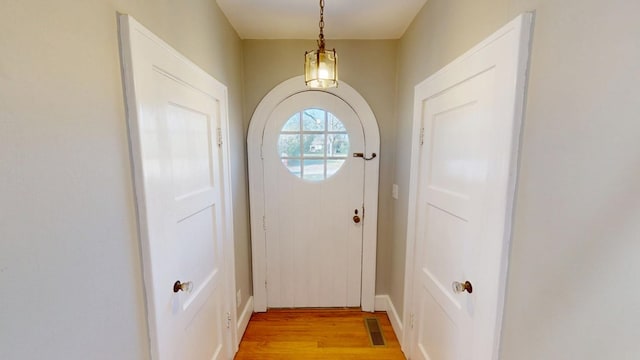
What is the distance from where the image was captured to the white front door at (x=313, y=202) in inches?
86.1

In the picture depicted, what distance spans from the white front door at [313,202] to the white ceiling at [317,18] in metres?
0.48

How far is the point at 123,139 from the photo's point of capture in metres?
0.85

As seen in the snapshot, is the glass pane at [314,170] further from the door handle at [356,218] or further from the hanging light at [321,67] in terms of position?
the hanging light at [321,67]

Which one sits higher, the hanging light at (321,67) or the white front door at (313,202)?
the hanging light at (321,67)

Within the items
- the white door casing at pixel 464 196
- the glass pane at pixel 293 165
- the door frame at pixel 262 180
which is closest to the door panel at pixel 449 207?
the white door casing at pixel 464 196

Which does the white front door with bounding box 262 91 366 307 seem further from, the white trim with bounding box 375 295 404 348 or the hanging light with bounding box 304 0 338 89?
the hanging light with bounding box 304 0 338 89

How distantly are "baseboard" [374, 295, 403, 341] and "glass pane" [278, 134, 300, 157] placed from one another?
150cm

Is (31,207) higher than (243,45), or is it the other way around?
(243,45)

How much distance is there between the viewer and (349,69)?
7.09ft

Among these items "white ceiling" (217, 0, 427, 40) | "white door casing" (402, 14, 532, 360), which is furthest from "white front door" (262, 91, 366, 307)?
"white door casing" (402, 14, 532, 360)

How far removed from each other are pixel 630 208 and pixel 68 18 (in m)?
1.43

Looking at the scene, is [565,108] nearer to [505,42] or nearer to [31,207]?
[505,42]

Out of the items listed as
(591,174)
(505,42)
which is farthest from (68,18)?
(591,174)

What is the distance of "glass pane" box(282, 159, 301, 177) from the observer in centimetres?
222
